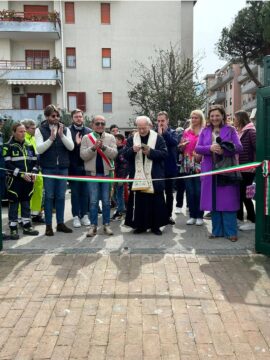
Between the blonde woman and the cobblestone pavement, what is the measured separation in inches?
79.2

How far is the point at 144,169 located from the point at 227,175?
136 centimetres

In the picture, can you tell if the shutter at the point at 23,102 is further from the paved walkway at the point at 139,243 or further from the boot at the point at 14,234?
the boot at the point at 14,234

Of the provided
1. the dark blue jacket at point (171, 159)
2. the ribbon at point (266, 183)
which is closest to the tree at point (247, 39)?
the dark blue jacket at point (171, 159)

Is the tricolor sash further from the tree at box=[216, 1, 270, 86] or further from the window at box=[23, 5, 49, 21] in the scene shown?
the window at box=[23, 5, 49, 21]

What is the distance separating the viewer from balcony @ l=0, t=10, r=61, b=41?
29922 millimetres

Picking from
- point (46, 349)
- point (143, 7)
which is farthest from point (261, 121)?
point (143, 7)

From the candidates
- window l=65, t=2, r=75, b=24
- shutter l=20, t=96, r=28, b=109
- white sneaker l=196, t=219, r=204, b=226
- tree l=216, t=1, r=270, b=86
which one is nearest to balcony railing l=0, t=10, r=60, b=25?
window l=65, t=2, r=75, b=24

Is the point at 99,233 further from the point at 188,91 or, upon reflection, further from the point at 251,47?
the point at 251,47

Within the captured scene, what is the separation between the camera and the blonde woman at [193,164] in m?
7.26

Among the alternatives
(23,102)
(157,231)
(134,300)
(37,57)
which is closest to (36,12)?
(37,57)

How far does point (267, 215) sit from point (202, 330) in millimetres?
2327

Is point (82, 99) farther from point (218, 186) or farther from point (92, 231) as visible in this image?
point (218, 186)

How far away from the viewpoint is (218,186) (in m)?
6.07

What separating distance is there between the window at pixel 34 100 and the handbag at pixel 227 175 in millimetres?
27917
